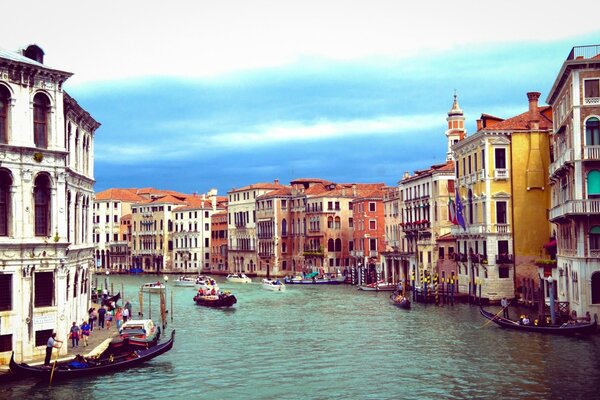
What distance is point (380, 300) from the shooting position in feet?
161

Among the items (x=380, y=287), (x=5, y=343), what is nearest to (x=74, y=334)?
(x=5, y=343)

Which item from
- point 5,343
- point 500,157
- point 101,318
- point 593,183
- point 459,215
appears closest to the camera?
point 5,343

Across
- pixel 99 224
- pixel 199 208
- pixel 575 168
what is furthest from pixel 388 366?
pixel 99 224

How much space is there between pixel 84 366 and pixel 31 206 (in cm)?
448

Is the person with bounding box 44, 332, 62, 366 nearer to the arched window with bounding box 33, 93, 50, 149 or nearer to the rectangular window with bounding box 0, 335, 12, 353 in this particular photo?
the rectangular window with bounding box 0, 335, 12, 353

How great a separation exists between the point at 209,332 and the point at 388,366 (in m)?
10.9

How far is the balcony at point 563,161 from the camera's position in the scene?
1193 inches

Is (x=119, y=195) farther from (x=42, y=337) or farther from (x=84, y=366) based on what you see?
(x=84, y=366)

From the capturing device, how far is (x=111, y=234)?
109 metres

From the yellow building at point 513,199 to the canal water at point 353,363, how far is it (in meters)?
4.43

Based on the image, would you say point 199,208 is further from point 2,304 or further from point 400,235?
point 2,304

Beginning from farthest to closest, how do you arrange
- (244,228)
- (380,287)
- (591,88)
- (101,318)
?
1. (244,228)
2. (380,287)
3. (101,318)
4. (591,88)

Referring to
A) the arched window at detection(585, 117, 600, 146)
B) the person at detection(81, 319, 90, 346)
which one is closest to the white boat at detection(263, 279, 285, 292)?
the arched window at detection(585, 117, 600, 146)

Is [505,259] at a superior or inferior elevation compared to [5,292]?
superior
